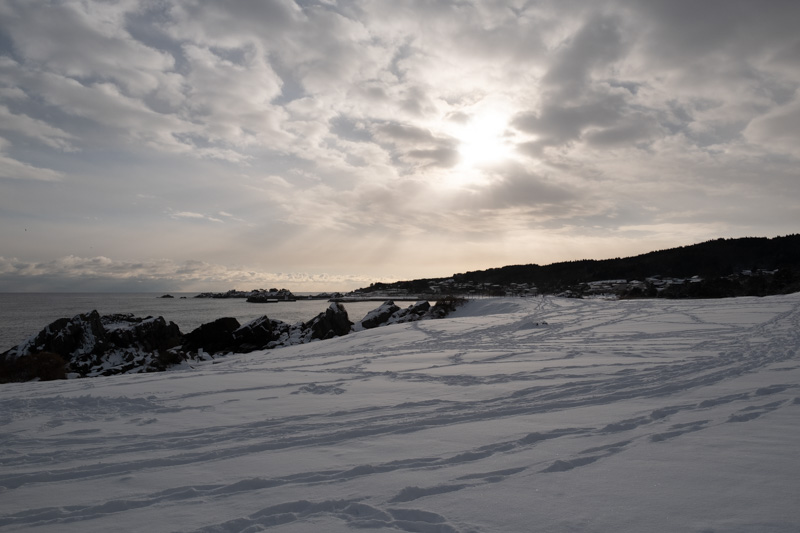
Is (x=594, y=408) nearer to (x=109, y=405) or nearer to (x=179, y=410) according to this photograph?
(x=179, y=410)

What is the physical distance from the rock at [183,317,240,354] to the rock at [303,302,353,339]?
4.82 metres

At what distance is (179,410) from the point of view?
6.81m

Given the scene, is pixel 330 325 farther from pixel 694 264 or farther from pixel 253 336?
pixel 694 264

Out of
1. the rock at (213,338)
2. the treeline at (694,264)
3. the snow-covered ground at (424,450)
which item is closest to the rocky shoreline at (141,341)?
the rock at (213,338)

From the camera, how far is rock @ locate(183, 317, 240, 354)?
2578cm

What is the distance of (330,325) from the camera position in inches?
1040

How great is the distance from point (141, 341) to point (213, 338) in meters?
5.07

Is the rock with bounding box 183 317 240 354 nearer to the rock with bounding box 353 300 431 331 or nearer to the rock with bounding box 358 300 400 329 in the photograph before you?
the rock with bounding box 353 300 431 331

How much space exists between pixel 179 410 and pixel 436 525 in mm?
5341

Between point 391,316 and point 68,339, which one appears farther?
point 391,316

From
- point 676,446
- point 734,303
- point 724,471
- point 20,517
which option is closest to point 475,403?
point 676,446

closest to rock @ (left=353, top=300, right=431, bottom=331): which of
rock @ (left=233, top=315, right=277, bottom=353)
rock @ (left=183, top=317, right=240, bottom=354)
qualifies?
rock @ (left=233, top=315, right=277, bottom=353)

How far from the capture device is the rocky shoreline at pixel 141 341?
54.4 ft

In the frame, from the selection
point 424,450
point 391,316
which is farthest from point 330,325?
point 424,450
